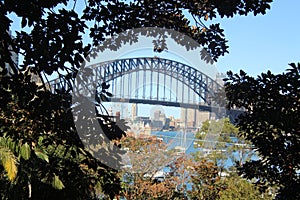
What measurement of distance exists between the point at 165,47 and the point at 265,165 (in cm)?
82

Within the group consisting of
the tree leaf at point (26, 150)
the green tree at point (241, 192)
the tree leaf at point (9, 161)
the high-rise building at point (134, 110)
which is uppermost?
the high-rise building at point (134, 110)

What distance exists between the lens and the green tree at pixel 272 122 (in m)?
1.93

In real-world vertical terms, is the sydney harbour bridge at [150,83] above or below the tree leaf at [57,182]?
above

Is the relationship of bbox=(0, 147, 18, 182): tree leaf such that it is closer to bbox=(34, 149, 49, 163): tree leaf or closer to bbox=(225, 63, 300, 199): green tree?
bbox=(34, 149, 49, 163): tree leaf

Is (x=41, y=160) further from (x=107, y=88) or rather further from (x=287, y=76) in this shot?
(x=287, y=76)

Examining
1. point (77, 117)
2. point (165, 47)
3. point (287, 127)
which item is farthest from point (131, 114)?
point (287, 127)

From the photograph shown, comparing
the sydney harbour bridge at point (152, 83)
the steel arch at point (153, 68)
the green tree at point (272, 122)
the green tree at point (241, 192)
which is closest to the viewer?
the green tree at point (272, 122)

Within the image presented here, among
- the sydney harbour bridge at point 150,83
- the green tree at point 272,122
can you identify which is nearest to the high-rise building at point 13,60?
the sydney harbour bridge at point 150,83

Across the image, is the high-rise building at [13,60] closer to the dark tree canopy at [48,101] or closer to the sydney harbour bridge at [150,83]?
the dark tree canopy at [48,101]

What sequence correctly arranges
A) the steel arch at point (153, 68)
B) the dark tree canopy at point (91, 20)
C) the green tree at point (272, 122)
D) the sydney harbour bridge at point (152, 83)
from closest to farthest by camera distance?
the dark tree canopy at point (91, 20)
the green tree at point (272, 122)
the steel arch at point (153, 68)
the sydney harbour bridge at point (152, 83)

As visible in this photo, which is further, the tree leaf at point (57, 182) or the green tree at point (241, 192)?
the green tree at point (241, 192)

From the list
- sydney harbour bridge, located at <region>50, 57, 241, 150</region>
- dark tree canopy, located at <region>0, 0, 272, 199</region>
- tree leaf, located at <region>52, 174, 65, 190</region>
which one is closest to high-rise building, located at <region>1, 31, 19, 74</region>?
dark tree canopy, located at <region>0, 0, 272, 199</region>

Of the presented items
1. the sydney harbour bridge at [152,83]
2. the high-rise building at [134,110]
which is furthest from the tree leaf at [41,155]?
the high-rise building at [134,110]

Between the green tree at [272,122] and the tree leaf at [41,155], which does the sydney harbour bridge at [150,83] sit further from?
the tree leaf at [41,155]
